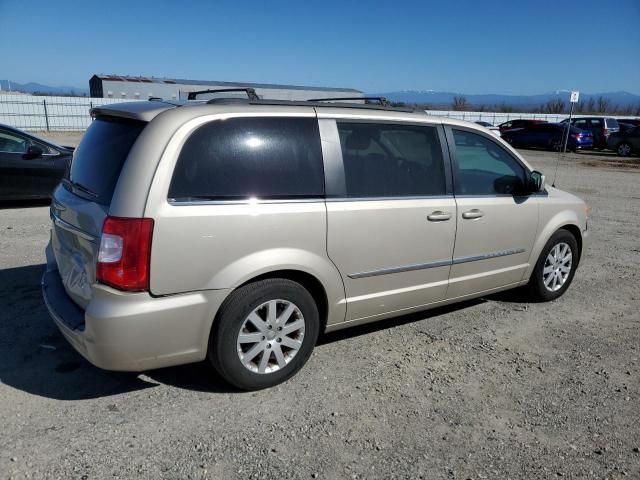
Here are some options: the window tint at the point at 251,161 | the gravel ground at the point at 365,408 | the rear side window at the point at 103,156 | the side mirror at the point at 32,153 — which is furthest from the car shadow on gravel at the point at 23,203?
the window tint at the point at 251,161

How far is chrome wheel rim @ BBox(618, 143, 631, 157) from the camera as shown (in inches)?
979

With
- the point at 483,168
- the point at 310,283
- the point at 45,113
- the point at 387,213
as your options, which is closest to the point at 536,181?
the point at 483,168

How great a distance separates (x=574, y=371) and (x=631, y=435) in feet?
2.58

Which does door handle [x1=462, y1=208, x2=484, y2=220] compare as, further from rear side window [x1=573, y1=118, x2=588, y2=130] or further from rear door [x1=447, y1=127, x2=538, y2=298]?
rear side window [x1=573, y1=118, x2=588, y2=130]

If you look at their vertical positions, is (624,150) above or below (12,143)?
below

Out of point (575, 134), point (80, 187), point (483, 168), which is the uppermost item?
point (575, 134)

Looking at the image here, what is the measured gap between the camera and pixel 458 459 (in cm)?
284

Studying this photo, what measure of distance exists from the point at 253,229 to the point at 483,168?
2380 mm

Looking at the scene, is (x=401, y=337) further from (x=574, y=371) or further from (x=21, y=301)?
(x=21, y=301)

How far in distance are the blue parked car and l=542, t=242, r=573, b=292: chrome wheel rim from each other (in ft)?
75.3

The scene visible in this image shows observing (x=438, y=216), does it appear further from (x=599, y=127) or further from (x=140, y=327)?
(x=599, y=127)

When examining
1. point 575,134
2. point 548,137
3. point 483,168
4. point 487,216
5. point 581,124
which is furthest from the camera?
point 581,124

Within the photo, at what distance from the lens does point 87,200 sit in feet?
10.5

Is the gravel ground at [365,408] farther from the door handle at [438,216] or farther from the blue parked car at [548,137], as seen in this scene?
the blue parked car at [548,137]
